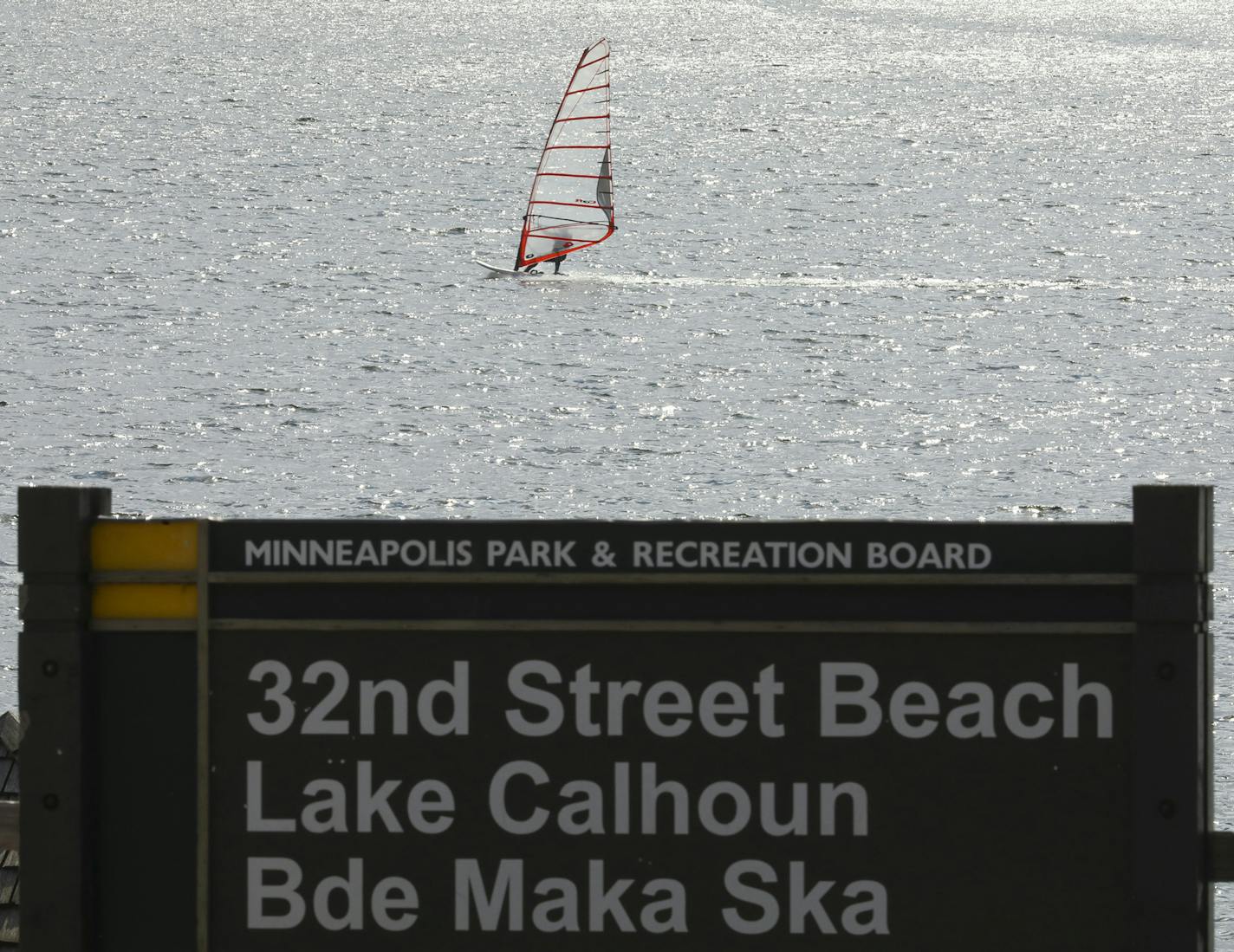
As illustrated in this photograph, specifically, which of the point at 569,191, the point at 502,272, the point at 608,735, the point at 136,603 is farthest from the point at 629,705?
the point at 569,191

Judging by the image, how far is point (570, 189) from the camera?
135 feet

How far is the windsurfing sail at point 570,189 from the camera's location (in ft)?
128

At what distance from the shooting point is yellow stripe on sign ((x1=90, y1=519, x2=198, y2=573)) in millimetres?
3062

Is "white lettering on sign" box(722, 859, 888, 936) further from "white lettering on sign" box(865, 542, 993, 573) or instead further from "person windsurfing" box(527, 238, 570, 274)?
"person windsurfing" box(527, 238, 570, 274)

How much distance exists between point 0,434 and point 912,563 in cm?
2101

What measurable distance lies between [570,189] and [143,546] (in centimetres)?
3850

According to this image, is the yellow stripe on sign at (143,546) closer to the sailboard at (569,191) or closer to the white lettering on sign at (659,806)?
the white lettering on sign at (659,806)

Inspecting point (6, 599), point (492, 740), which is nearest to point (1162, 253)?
point (6, 599)

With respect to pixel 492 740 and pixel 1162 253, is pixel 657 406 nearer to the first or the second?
pixel 1162 253

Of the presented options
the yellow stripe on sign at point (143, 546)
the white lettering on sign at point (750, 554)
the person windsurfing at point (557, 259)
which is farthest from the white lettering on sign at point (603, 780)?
the person windsurfing at point (557, 259)

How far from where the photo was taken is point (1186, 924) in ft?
10.1

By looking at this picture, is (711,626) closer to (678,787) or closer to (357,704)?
(678,787)

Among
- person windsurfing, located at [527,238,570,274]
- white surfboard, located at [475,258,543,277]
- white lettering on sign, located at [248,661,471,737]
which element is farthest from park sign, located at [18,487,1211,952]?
person windsurfing, located at [527,238,570,274]

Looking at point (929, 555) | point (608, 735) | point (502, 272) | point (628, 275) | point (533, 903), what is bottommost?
point (533, 903)
